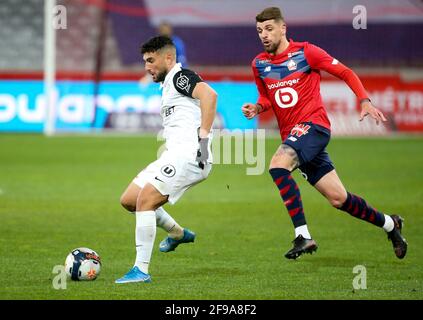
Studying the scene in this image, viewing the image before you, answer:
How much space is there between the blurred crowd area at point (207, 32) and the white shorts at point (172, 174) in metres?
18.7

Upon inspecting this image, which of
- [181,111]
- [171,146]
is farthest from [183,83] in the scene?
[171,146]

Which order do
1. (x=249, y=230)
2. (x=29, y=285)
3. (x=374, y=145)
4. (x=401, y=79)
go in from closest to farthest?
(x=29, y=285) < (x=249, y=230) < (x=374, y=145) < (x=401, y=79)

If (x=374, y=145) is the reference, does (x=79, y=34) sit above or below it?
above

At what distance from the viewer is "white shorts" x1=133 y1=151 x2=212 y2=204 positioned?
7664 mm

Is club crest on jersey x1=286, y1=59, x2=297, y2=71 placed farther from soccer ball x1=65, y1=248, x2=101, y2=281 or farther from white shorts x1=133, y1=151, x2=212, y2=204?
soccer ball x1=65, y1=248, x2=101, y2=281

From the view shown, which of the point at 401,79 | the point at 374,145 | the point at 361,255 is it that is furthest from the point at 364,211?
the point at 401,79

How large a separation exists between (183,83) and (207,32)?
2000cm

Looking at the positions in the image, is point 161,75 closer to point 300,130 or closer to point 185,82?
point 185,82

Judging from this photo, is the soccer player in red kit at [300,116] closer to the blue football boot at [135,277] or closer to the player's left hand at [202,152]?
the player's left hand at [202,152]

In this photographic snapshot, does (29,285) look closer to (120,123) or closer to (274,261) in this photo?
(274,261)

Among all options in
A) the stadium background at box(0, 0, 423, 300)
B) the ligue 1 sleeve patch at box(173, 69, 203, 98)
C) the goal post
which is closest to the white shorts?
the ligue 1 sleeve patch at box(173, 69, 203, 98)

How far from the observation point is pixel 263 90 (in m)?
9.05

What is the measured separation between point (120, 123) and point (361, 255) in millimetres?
16141

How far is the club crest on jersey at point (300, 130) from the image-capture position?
853cm
